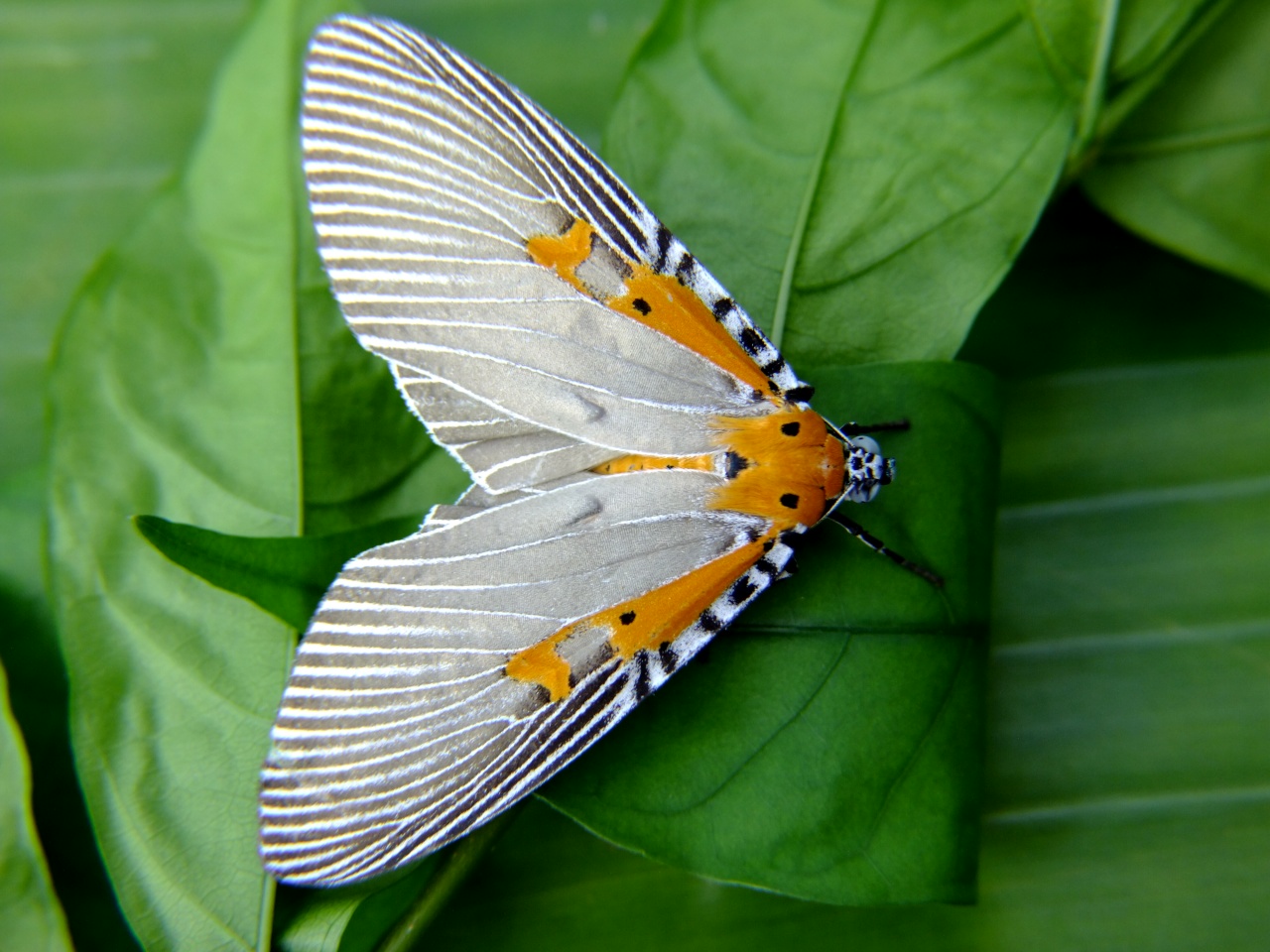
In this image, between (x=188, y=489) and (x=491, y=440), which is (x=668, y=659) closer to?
(x=491, y=440)

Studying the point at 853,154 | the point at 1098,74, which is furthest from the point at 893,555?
the point at 1098,74

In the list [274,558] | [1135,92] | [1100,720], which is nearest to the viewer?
[274,558]

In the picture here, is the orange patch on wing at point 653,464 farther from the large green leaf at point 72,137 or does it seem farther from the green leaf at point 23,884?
the large green leaf at point 72,137

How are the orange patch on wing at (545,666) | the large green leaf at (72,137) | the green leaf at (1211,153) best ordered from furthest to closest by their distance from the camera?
the large green leaf at (72,137), the green leaf at (1211,153), the orange patch on wing at (545,666)

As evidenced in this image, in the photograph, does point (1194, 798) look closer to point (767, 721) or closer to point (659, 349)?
point (767, 721)

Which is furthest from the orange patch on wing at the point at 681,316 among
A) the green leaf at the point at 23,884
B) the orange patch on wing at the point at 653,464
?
the green leaf at the point at 23,884
